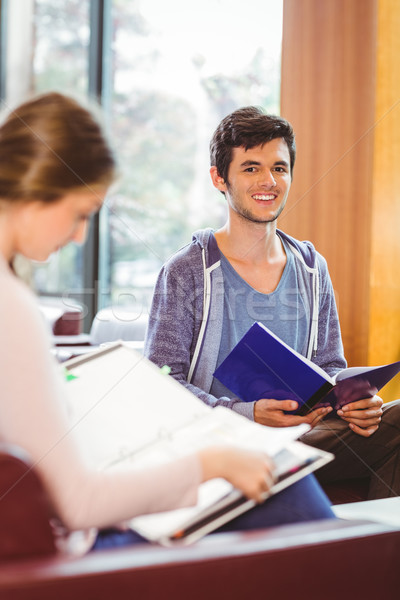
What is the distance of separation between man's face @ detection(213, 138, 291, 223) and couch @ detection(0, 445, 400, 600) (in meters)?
1.25

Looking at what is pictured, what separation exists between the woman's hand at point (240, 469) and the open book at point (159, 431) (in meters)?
0.05

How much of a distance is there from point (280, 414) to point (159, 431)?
570 millimetres

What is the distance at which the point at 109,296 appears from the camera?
4.71 metres

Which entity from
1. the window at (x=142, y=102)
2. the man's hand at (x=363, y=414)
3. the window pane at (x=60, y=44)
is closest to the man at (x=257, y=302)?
the man's hand at (x=363, y=414)

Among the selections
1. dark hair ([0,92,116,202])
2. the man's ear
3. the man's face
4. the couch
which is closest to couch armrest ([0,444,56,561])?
the couch

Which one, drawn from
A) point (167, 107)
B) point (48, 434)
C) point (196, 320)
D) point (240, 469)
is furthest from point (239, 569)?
point (167, 107)

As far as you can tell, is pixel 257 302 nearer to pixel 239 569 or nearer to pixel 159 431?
pixel 159 431

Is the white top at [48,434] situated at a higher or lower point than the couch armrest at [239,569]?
higher

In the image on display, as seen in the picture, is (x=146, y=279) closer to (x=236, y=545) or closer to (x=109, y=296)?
(x=109, y=296)

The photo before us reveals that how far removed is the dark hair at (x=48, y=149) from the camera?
2.89ft

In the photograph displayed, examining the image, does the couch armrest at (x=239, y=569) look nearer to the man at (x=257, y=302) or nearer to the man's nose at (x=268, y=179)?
the man at (x=257, y=302)

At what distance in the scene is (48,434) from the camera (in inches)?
29.5

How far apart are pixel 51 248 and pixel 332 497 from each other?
1024 millimetres

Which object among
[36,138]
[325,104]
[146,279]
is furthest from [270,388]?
[146,279]
